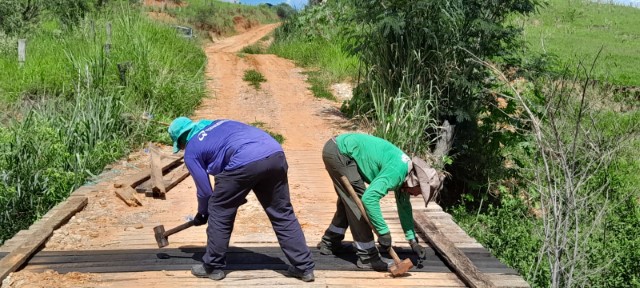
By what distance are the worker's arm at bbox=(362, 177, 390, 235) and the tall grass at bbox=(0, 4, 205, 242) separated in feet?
13.5

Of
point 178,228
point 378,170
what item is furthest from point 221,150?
point 378,170

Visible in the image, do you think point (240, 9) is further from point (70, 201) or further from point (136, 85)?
point (70, 201)

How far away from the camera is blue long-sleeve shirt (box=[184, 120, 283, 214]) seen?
471 centimetres

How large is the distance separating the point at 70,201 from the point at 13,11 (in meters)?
13.4

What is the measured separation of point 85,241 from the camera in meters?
5.94

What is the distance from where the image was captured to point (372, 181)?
508 cm

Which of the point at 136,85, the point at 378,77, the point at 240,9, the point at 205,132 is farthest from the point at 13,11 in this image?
the point at 240,9

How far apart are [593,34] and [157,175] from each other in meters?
18.5

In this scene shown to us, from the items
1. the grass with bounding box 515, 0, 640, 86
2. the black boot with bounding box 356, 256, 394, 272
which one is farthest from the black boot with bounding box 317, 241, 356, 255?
the grass with bounding box 515, 0, 640, 86

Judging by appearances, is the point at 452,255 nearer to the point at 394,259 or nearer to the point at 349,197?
the point at 394,259

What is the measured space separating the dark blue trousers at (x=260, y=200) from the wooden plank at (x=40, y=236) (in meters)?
1.52

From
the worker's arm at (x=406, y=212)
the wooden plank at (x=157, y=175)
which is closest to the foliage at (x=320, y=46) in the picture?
the wooden plank at (x=157, y=175)

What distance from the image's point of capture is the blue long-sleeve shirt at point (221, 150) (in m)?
4.71

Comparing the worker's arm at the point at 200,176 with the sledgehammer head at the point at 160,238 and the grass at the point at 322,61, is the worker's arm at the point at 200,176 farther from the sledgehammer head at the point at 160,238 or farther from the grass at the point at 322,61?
the grass at the point at 322,61
